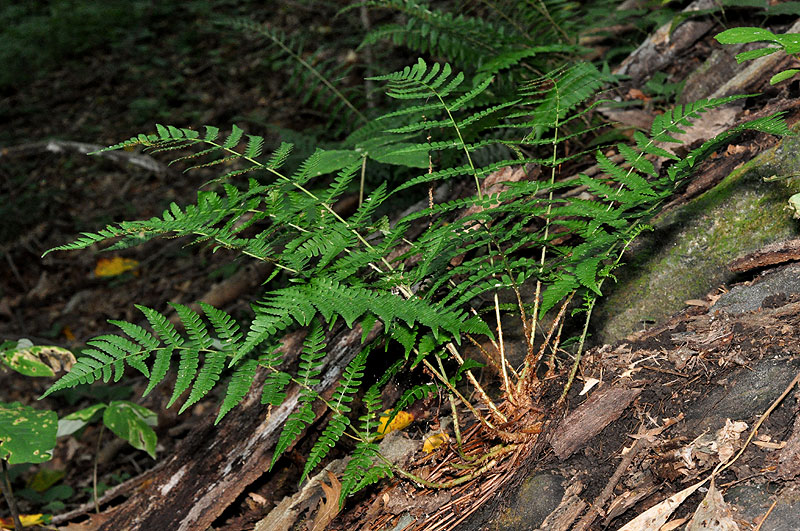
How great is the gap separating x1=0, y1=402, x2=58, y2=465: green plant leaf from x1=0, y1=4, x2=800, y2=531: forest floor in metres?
0.69

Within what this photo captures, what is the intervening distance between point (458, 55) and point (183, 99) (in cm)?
518

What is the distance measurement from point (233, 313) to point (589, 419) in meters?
3.26

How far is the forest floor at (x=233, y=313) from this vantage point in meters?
1.62

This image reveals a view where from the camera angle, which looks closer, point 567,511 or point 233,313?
point 567,511

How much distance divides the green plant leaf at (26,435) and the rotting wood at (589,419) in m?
1.71

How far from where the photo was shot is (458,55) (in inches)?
134

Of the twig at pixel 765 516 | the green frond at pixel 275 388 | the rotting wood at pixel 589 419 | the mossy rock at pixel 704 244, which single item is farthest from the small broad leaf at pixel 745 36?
the green frond at pixel 275 388

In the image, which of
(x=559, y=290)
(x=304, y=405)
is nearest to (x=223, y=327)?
(x=304, y=405)

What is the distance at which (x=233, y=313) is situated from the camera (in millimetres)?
4562

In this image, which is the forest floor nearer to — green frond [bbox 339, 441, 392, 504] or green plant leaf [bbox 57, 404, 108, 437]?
green frond [bbox 339, 441, 392, 504]

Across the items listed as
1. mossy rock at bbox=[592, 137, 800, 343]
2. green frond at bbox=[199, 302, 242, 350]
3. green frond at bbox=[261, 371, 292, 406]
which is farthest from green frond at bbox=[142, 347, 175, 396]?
mossy rock at bbox=[592, 137, 800, 343]

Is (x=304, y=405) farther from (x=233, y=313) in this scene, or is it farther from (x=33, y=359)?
(x=233, y=313)

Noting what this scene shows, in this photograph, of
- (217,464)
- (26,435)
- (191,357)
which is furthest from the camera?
(217,464)

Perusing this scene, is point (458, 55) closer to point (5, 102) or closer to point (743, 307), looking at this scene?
point (743, 307)
